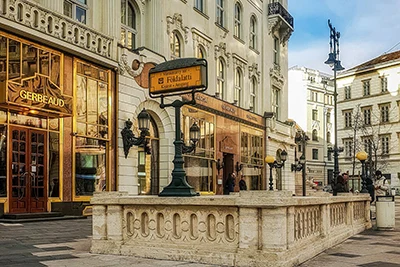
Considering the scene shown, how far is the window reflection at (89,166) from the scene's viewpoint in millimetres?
16859

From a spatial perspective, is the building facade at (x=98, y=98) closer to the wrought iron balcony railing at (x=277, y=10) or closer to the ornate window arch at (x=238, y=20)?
the ornate window arch at (x=238, y=20)

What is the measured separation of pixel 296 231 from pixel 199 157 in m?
17.0

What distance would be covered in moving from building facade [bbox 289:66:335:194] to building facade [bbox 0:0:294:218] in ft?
166

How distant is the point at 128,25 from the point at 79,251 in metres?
13.3

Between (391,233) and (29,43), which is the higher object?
(29,43)

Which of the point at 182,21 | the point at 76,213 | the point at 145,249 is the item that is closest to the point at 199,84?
the point at 145,249

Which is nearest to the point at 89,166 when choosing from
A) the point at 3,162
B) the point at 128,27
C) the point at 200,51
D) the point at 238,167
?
the point at 3,162

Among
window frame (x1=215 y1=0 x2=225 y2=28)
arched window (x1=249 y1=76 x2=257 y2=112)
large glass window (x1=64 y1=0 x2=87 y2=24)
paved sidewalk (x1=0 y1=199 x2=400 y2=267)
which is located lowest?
paved sidewalk (x1=0 y1=199 x2=400 y2=267)

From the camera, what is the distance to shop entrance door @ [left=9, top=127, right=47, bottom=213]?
14.7 m

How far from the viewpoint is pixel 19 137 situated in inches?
587

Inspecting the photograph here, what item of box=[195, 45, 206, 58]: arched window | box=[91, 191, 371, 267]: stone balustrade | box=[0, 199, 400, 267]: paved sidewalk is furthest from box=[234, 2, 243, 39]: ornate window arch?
box=[91, 191, 371, 267]: stone balustrade

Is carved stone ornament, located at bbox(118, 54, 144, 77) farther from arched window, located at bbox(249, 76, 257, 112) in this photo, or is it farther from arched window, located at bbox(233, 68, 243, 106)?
arched window, located at bbox(249, 76, 257, 112)

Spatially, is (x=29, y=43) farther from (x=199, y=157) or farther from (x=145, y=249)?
(x=199, y=157)

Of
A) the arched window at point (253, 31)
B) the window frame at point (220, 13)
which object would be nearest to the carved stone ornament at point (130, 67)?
the window frame at point (220, 13)
